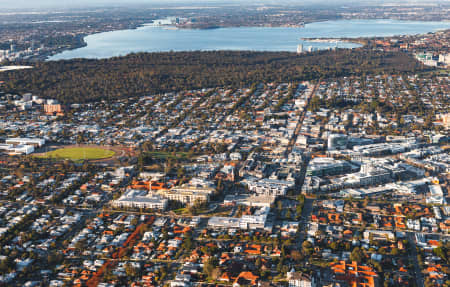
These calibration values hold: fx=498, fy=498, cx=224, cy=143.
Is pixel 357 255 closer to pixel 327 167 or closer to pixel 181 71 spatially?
pixel 327 167

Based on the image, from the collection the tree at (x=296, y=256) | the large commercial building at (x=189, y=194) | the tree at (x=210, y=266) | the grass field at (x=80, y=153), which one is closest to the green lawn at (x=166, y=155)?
the grass field at (x=80, y=153)

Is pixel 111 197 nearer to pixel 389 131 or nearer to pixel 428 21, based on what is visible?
pixel 389 131

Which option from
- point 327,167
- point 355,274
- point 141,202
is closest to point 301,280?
point 355,274

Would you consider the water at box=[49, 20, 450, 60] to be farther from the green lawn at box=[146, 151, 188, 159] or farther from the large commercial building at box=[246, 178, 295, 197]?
the large commercial building at box=[246, 178, 295, 197]

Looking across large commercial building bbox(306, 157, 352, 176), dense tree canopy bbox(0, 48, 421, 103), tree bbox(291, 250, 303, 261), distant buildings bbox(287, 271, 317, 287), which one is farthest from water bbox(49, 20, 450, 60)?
distant buildings bbox(287, 271, 317, 287)

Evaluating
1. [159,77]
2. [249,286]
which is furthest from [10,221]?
[159,77]

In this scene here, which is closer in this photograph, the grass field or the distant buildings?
the distant buildings

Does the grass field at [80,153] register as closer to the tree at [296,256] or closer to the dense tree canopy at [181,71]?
the dense tree canopy at [181,71]

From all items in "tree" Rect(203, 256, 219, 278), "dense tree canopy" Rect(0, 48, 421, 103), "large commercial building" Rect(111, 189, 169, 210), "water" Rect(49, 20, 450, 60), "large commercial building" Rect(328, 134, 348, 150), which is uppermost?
"water" Rect(49, 20, 450, 60)
